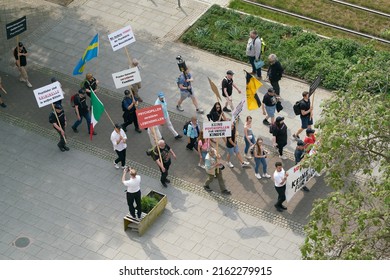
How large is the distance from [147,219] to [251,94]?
4.85 meters

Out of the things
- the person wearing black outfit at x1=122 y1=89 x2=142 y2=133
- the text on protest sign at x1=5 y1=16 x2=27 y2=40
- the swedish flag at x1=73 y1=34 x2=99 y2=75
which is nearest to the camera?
the person wearing black outfit at x1=122 y1=89 x2=142 y2=133

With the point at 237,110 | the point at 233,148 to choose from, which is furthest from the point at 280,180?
the point at 237,110

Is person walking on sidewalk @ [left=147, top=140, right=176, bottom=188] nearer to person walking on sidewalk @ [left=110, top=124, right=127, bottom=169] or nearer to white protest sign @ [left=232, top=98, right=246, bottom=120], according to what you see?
person walking on sidewalk @ [left=110, top=124, right=127, bottom=169]

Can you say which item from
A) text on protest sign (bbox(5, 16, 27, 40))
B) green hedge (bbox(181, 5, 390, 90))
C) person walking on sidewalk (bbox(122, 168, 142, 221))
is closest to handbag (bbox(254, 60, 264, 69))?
green hedge (bbox(181, 5, 390, 90))

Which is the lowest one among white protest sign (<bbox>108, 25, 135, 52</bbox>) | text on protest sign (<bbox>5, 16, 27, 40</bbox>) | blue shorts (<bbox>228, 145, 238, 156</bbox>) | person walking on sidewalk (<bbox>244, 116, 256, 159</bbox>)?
blue shorts (<bbox>228, 145, 238, 156</bbox>)

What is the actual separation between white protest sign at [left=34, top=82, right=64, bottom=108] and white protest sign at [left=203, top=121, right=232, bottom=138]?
413 centimetres

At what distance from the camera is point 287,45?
2833 cm

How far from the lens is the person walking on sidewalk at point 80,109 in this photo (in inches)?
969

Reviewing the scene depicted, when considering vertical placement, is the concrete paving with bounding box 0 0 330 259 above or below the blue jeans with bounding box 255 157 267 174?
below

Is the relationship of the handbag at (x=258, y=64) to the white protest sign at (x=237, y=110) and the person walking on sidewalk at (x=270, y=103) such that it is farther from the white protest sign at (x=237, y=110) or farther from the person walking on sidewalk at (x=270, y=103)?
the white protest sign at (x=237, y=110)

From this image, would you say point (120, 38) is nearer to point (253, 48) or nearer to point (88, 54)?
point (88, 54)

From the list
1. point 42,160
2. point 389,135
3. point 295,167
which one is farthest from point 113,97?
point 389,135

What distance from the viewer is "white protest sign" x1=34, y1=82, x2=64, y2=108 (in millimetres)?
23562

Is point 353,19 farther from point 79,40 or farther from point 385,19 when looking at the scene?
point 79,40
